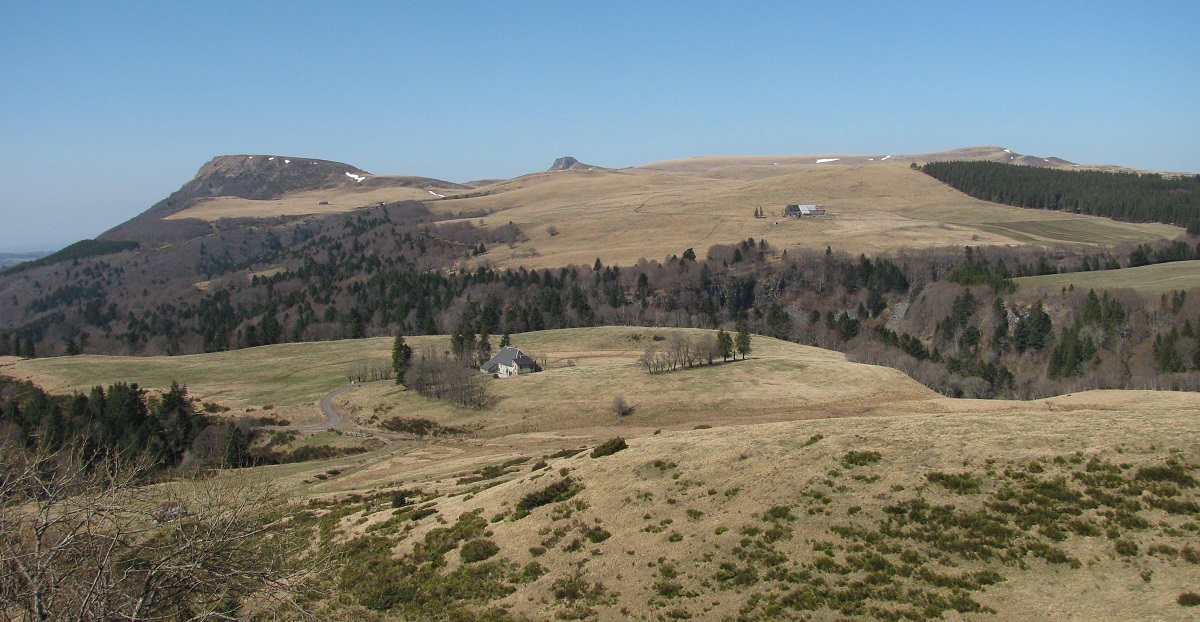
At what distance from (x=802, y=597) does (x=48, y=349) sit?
186 meters

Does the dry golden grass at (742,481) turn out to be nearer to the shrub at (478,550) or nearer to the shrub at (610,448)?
the shrub at (478,550)

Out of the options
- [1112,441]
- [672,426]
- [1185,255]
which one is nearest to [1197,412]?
[1112,441]

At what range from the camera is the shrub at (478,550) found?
27.7 meters

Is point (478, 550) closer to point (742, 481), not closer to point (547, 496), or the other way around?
point (547, 496)

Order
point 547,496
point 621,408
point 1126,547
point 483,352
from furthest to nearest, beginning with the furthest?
point 483,352, point 621,408, point 547,496, point 1126,547

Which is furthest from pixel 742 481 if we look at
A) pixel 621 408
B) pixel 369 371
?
pixel 369 371

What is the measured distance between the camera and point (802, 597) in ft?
69.4

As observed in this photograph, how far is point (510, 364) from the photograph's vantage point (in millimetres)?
93750

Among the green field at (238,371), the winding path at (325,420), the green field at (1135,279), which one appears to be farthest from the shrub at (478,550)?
the green field at (1135,279)

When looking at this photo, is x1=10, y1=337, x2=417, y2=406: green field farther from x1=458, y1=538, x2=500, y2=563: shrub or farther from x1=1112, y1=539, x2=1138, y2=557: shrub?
x1=1112, y1=539, x2=1138, y2=557: shrub

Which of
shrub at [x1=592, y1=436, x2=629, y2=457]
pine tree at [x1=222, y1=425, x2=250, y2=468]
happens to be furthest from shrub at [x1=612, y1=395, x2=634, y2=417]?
pine tree at [x1=222, y1=425, x2=250, y2=468]

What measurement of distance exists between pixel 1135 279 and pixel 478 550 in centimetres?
15713

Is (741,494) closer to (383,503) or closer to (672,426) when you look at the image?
(383,503)

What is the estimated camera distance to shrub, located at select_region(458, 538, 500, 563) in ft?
90.9
